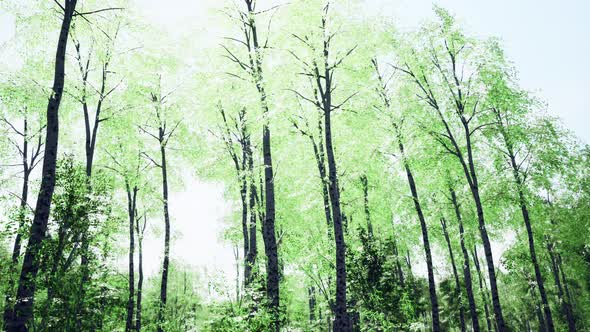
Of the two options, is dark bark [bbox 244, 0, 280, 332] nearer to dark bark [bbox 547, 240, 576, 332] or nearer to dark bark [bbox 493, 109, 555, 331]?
dark bark [bbox 493, 109, 555, 331]

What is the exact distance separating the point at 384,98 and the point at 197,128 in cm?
1033

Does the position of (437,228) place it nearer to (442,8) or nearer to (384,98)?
(384,98)

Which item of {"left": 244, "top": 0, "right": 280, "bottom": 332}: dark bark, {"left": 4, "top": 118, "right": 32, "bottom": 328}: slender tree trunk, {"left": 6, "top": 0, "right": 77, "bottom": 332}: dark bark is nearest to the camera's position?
{"left": 6, "top": 0, "right": 77, "bottom": 332}: dark bark

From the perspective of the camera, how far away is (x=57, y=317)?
947 centimetres

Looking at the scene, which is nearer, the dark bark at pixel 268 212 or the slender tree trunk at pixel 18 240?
the slender tree trunk at pixel 18 240

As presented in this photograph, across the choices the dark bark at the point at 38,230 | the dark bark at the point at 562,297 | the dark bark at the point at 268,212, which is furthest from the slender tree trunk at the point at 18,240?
the dark bark at the point at 562,297

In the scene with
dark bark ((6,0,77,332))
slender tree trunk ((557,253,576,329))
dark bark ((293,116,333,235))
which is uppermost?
dark bark ((293,116,333,235))

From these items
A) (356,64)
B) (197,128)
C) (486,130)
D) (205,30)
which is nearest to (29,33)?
(205,30)

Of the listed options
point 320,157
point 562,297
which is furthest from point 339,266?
point 562,297

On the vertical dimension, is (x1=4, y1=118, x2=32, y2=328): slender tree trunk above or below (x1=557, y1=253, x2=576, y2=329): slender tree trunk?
above

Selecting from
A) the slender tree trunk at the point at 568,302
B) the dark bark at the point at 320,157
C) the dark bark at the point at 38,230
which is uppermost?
the dark bark at the point at 320,157

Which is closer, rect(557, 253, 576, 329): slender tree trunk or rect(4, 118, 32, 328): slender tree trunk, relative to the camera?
rect(4, 118, 32, 328): slender tree trunk

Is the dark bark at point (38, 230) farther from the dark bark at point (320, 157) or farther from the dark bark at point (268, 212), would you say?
the dark bark at point (320, 157)

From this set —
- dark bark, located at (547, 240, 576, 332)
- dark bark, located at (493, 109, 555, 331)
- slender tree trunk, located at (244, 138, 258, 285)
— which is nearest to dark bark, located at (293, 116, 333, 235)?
slender tree trunk, located at (244, 138, 258, 285)
